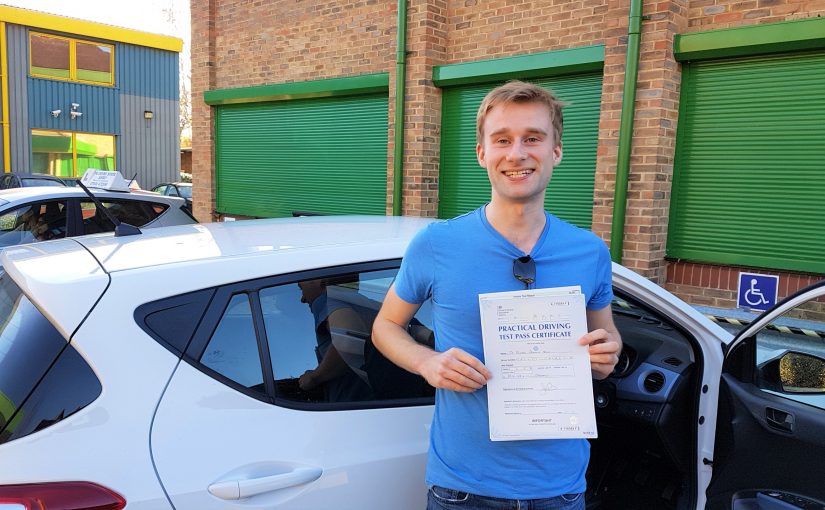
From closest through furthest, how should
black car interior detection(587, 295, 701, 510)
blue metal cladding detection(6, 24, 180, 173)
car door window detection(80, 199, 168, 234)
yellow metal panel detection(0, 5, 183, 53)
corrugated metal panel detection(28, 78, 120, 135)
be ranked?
black car interior detection(587, 295, 701, 510)
car door window detection(80, 199, 168, 234)
yellow metal panel detection(0, 5, 183, 53)
blue metal cladding detection(6, 24, 180, 173)
corrugated metal panel detection(28, 78, 120, 135)

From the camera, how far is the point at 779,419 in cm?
215

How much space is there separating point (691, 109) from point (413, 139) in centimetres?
326

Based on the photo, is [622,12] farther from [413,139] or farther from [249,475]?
[249,475]

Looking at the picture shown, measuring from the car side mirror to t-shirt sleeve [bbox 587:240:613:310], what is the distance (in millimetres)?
942

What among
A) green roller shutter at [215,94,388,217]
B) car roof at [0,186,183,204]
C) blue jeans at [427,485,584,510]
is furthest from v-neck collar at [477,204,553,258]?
green roller shutter at [215,94,388,217]

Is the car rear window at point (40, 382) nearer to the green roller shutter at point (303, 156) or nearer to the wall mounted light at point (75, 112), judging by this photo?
the green roller shutter at point (303, 156)

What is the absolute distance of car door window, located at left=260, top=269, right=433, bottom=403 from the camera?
1958mm

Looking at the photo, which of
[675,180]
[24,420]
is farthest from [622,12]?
[24,420]

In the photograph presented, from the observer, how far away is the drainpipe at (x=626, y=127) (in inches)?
239

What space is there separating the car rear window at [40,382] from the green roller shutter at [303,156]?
288 inches

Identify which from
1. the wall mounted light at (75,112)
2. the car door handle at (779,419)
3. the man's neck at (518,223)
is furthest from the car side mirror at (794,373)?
the wall mounted light at (75,112)

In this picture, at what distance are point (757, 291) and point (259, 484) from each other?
5062 millimetres

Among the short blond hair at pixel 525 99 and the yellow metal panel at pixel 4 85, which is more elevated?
the yellow metal panel at pixel 4 85

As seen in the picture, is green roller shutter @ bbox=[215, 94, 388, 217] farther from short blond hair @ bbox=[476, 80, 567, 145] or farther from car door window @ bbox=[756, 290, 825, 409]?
short blond hair @ bbox=[476, 80, 567, 145]
